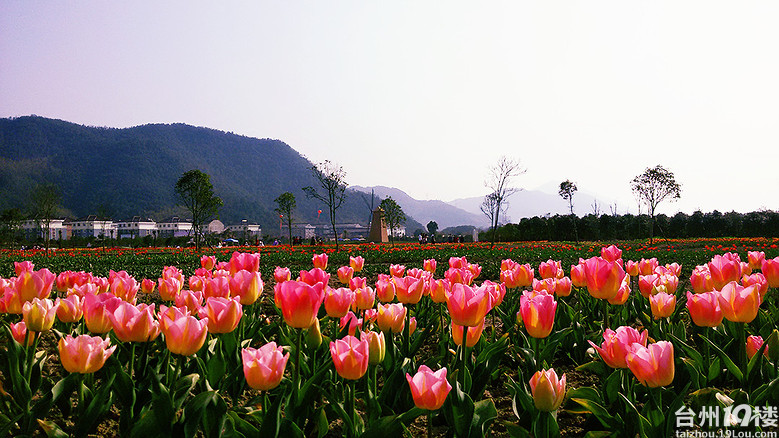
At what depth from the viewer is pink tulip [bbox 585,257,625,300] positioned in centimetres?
257

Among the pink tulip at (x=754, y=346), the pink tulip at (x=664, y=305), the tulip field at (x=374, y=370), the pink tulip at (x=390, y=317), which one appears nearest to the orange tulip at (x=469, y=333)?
the tulip field at (x=374, y=370)

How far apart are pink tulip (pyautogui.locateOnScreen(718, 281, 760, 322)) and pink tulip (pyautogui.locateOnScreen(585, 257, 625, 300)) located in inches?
18.7

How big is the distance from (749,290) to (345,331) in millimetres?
→ 2164

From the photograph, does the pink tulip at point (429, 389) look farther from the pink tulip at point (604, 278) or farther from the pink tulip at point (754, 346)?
the pink tulip at point (754, 346)

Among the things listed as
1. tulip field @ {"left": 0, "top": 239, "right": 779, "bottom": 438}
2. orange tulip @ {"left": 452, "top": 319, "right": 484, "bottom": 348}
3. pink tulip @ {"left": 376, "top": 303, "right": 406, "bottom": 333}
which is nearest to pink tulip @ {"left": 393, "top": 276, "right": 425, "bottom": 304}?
tulip field @ {"left": 0, "top": 239, "right": 779, "bottom": 438}

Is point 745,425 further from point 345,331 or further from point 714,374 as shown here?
point 345,331

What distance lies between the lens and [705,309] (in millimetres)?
2240

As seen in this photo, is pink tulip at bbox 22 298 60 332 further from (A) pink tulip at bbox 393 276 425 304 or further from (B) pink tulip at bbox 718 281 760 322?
(B) pink tulip at bbox 718 281 760 322

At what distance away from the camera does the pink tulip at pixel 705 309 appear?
2.23 meters

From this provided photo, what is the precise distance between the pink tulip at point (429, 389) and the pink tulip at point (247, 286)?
4.77 feet

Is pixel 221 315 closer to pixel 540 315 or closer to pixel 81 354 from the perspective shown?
pixel 81 354

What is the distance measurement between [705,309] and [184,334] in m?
2.40

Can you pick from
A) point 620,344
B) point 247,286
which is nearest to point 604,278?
point 620,344

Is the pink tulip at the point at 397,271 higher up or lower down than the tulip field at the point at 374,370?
higher up
